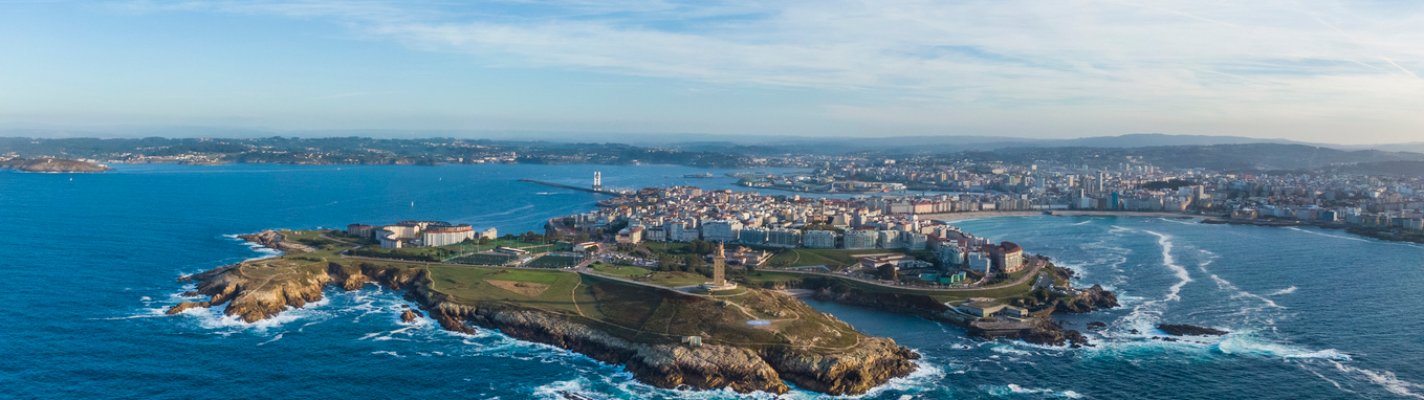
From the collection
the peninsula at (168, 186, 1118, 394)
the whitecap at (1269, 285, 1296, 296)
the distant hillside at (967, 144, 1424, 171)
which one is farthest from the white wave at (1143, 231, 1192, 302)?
the distant hillside at (967, 144, 1424, 171)

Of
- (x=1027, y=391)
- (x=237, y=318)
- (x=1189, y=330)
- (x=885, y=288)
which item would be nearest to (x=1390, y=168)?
(x=1189, y=330)

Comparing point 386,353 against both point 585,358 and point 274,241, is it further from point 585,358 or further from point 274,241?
point 274,241

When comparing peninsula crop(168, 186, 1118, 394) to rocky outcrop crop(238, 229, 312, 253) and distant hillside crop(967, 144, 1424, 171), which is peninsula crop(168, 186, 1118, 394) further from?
distant hillside crop(967, 144, 1424, 171)

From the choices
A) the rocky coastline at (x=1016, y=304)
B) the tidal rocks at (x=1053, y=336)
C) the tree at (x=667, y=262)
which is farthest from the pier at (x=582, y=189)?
the tidal rocks at (x=1053, y=336)

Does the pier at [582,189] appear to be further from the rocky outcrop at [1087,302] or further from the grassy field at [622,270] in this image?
the rocky outcrop at [1087,302]

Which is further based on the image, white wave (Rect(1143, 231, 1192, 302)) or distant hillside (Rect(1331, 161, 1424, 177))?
distant hillside (Rect(1331, 161, 1424, 177))

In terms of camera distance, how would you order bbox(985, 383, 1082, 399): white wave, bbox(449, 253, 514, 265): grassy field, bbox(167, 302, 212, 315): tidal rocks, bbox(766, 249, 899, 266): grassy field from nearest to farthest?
1. bbox(985, 383, 1082, 399): white wave
2. bbox(167, 302, 212, 315): tidal rocks
3. bbox(449, 253, 514, 265): grassy field
4. bbox(766, 249, 899, 266): grassy field
